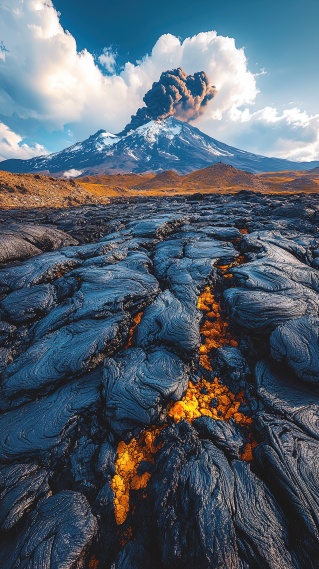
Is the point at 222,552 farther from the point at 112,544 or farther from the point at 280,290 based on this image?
the point at 280,290

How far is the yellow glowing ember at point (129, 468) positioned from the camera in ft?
13.4

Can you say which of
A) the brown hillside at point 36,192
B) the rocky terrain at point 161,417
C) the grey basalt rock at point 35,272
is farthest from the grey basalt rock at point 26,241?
the brown hillside at point 36,192

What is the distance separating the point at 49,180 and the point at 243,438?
54823 millimetres

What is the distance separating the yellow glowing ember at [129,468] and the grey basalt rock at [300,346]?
11.5 feet

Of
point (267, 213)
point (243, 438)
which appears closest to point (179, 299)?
→ point (243, 438)

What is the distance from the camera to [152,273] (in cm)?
1025

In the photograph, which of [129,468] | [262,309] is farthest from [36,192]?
[129,468]

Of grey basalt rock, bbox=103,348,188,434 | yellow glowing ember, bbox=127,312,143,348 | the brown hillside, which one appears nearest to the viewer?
grey basalt rock, bbox=103,348,188,434

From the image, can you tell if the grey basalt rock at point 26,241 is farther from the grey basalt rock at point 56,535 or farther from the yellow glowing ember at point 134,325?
the grey basalt rock at point 56,535

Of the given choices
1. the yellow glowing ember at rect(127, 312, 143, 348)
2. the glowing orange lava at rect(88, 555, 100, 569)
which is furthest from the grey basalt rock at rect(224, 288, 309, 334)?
the glowing orange lava at rect(88, 555, 100, 569)

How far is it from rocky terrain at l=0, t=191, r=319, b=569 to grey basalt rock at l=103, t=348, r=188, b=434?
0.03 metres

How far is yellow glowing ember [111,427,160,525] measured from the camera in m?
4.08

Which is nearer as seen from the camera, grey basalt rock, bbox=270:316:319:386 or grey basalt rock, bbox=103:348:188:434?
grey basalt rock, bbox=103:348:188:434

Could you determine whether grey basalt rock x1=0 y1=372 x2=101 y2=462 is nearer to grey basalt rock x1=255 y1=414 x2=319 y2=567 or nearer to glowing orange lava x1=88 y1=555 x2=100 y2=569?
glowing orange lava x1=88 y1=555 x2=100 y2=569
